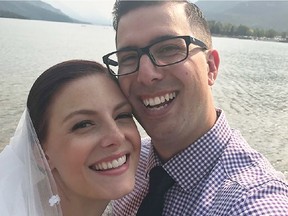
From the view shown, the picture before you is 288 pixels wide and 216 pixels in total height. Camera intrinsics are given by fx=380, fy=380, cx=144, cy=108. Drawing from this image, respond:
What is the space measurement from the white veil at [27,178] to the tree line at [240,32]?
14696 cm

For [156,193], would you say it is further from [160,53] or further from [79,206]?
[160,53]

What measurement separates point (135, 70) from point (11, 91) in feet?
58.4

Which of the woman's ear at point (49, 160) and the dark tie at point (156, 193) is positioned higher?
the woman's ear at point (49, 160)

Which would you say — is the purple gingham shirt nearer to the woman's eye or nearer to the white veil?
the woman's eye

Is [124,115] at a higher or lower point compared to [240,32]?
higher

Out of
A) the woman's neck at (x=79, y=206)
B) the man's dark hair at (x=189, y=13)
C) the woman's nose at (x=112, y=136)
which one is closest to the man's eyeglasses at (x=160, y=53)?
the man's dark hair at (x=189, y=13)

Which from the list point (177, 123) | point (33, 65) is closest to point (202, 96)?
point (177, 123)

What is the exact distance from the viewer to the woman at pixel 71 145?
8.57 feet

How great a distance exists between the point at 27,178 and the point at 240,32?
153375mm

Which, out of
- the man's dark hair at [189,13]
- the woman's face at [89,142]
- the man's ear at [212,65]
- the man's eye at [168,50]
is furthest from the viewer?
the man's ear at [212,65]

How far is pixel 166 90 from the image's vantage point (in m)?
2.96

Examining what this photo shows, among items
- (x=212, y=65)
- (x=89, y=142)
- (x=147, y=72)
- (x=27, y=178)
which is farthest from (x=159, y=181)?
(x=212, y=65)

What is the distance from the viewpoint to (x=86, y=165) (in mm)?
2611

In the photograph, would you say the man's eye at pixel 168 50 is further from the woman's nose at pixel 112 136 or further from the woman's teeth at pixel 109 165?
the woman's teeth at pixel 109 165
